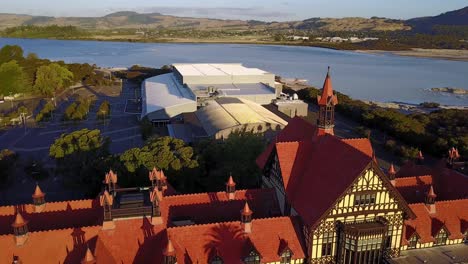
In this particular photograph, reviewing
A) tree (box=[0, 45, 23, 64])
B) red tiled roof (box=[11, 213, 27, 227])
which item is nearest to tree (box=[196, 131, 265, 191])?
red tiled roof (box=[11, 213, 27, 227])

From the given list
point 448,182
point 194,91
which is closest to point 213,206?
point 448,182

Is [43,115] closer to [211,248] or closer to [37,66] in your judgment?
[37,66]

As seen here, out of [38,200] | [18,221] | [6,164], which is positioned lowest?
[6,164]

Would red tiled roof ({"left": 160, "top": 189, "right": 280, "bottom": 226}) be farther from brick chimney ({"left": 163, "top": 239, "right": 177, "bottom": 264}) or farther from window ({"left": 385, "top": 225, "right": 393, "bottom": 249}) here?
window ({"left": 385, "top": 225, "right": 393, "bottom": 249})

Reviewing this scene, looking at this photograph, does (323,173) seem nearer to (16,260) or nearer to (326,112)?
(326,112)

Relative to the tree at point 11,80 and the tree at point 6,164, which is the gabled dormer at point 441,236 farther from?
the tree at point 11,80
